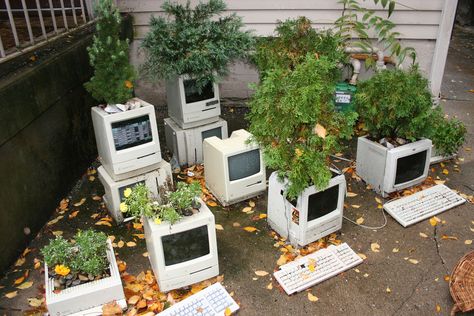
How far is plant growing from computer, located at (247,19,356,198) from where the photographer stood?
3.77 m

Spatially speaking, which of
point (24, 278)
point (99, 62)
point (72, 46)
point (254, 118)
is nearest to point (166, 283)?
point (24, 278)

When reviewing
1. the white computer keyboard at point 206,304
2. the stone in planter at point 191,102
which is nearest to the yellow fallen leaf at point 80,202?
the stone in planter at point 191,102

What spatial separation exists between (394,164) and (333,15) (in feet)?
10.1

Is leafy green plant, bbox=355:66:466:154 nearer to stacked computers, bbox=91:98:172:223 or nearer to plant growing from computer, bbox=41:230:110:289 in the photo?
stacked computers, bbox=91:98:172:223

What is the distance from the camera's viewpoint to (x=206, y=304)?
3738 millimetres

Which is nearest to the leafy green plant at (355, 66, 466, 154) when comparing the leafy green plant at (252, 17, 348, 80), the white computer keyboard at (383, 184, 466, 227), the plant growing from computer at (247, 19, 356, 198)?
the leafy green plant at (252, 17, 348, 80)

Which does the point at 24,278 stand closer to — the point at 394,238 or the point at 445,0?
the point at 394,238

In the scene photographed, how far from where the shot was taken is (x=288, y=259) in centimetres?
438

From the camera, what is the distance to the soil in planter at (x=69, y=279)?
3660 mm

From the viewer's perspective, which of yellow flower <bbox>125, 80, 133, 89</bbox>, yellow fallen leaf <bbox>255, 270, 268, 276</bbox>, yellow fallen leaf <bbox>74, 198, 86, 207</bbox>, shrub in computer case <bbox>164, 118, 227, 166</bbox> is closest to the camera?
yellow fallen leaf <bbox>255, 270, 268, 276</bbox>

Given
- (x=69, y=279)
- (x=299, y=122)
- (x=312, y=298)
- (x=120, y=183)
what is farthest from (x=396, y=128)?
(x=69, y=279)

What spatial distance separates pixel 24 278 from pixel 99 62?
2430 millimetres

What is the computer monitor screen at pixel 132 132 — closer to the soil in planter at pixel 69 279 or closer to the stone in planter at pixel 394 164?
the soil in planter at pixel 69 279

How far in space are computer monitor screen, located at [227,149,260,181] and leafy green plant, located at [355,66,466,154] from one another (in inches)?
60.5
